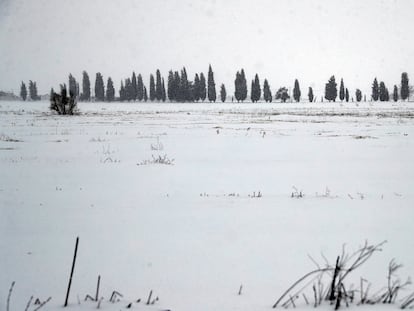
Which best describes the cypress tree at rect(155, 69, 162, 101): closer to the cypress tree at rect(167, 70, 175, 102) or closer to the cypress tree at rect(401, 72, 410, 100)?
the cypress tree at rect(167, 70, 175, 102)

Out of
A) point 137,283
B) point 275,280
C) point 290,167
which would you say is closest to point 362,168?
point 290,167

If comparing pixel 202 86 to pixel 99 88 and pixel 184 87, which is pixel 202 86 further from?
pixel 99 88

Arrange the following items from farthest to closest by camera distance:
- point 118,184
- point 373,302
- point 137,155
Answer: point 137,155 < point 118,184 < point 373,302

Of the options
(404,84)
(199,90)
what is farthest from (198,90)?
(404,84)

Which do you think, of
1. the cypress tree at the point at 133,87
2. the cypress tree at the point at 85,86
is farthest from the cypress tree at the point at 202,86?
the cypress tree at the point at 85,86

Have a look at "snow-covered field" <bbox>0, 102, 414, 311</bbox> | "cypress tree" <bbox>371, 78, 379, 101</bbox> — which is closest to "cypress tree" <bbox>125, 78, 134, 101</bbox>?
"cypress tree" <bbox>371, 78, 379, 101</bbox>

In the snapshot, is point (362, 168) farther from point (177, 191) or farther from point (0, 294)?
point (0, 294)

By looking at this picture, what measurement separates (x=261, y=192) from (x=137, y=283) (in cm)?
341

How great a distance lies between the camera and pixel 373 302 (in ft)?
7.07

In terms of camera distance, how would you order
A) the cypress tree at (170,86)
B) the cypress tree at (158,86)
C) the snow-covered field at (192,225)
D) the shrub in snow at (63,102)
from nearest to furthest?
1. the snow-covered field at (192,225)
2. the shrub in snow at (63,102)
3. the cypress tree at (170,86)
4. the cypress tree at (158,86)

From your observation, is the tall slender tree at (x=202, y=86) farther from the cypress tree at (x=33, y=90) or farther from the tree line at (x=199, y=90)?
the cypress tree at (x=33, y=90)

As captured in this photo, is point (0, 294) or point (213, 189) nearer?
point (0, 294)

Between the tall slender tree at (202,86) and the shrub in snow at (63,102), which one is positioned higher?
the tall slender tree at (202,86)

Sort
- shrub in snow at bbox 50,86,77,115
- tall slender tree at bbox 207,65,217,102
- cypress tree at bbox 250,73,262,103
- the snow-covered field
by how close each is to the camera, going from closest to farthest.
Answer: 1. the snow-covered field
2. shrub in snow at bbox 50,86,77,115
3. cypress tree at bbox 250,73,262,103
4. tall slender tree at bbox 207,65,217,102
